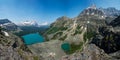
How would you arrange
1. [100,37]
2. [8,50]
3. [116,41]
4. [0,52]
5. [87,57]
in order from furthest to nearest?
[100,37] < [116,41] < [8,50] < [0,52] < [87,57]

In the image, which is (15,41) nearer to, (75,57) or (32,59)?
(32,59)

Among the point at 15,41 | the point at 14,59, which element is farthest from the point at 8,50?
the point at 15,41

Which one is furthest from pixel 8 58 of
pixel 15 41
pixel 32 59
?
pixel 15 41

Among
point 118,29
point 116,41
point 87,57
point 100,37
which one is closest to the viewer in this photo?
point 87,57

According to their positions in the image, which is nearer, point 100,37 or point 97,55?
point 97,55

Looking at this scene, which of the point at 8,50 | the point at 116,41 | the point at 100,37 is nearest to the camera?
the point at 8,50

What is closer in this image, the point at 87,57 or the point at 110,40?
the point at 87,57

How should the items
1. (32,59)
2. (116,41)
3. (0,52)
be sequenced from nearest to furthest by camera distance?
(0,52)
(32,59)
(116,41)

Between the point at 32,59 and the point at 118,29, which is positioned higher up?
the point at 118,29

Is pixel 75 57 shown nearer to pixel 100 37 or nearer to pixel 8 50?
pixel 8 50
